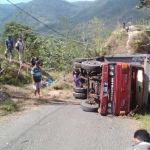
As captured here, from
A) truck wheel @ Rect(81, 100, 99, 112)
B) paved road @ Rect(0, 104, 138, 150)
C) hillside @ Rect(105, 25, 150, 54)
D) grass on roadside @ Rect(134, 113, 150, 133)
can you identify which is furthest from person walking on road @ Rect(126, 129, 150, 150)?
hillside @ Rect(105, 25, 150, 54)

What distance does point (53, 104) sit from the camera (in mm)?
10117

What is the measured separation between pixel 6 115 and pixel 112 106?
3460 millimetres

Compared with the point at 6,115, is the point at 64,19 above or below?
above

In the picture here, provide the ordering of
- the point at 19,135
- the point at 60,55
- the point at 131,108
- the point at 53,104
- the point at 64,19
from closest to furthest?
the point at 19,135 < the point at 131,108 < the point at 53,104 < the point at 60,55 < the point at 64,19

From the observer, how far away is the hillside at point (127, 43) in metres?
23.1

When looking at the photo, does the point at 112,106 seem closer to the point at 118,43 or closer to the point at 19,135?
the point at 19,135

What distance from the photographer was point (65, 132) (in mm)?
6605

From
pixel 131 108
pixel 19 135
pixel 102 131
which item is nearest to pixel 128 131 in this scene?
pixel 102 131

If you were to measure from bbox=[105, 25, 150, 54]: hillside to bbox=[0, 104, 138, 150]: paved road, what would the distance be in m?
15.4

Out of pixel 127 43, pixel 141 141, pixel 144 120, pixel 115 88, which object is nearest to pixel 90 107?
pixel 115 88

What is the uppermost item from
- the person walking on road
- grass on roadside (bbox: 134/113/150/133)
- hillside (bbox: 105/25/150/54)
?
hillside (bbox: 105/25/150/54)

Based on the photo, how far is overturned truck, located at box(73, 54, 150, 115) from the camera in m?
8.10

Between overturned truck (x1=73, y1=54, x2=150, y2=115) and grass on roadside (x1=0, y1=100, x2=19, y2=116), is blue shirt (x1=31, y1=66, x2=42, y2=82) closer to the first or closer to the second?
grass on roadside (x1=0, y1=100, x2=19, y2=116)

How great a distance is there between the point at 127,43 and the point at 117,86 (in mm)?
16463
